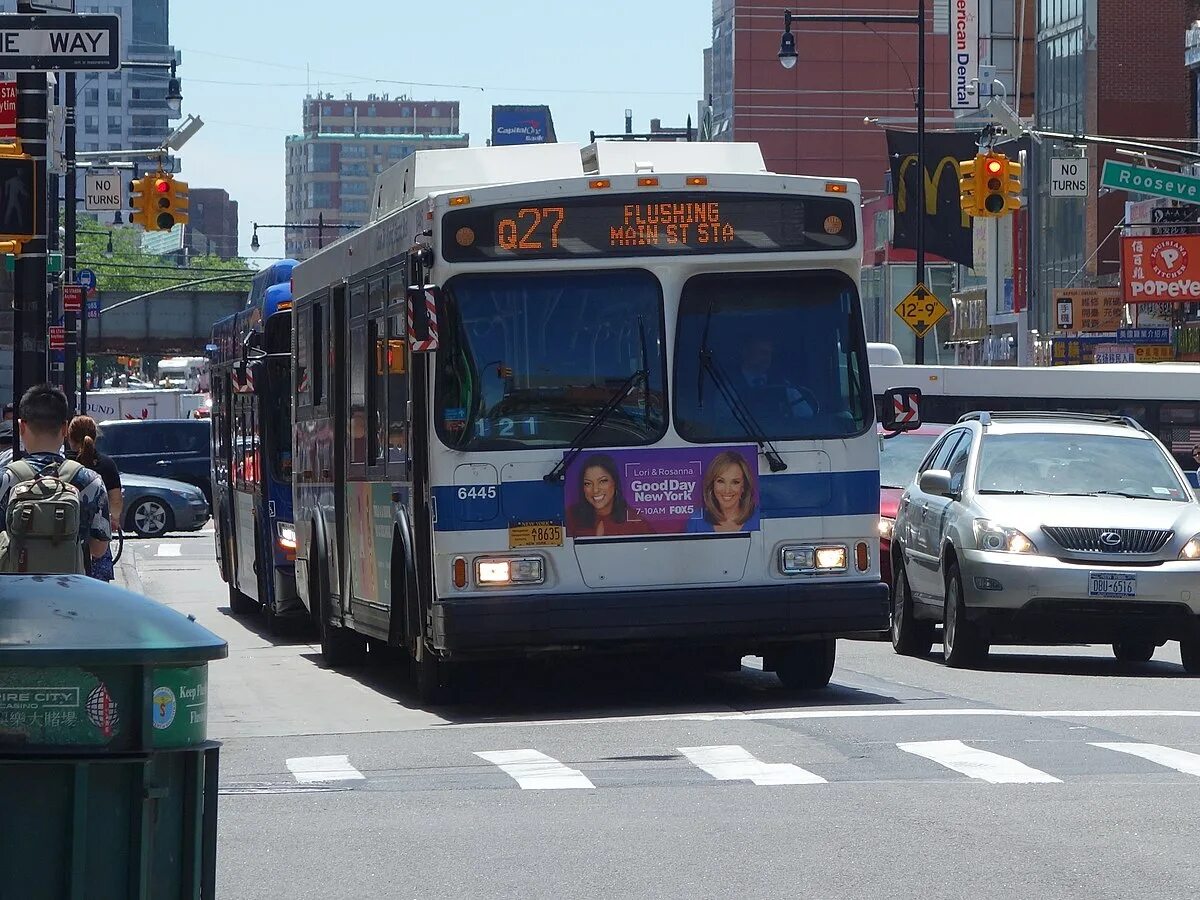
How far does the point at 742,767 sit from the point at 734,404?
3.22m

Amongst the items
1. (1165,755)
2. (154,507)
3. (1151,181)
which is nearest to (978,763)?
(1165,755)

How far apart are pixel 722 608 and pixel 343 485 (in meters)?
4.08

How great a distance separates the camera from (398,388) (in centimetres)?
1424

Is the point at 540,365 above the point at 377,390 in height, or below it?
above

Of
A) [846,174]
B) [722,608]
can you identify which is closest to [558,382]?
[722,608]

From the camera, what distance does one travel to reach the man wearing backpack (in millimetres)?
10719

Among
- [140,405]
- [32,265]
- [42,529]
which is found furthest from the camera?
[140,405]

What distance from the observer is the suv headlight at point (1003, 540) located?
16.0 m

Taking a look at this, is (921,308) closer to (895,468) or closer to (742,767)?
(895,468)

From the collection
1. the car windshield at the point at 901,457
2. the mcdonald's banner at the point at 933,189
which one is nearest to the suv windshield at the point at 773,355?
the car windshield at the point at 901,457

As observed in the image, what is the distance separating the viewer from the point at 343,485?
16.5 meters

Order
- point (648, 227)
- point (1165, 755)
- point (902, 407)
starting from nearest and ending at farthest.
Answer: point (1165, 755), point (648, 227), point (902, 407)

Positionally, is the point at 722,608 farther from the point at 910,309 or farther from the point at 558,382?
the point at 910,309

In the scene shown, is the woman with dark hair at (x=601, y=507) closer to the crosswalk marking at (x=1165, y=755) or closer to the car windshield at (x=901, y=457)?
the crosswalk marking at (x=1165, y=755)
